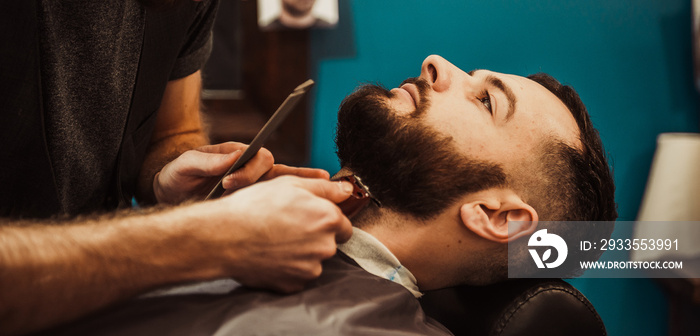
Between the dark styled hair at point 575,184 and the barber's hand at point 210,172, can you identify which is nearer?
the barber's hand at point 210,172

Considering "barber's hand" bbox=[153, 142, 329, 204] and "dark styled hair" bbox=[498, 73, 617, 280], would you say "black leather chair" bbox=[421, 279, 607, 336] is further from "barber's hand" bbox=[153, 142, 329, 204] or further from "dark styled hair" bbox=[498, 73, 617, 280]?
"barber's hand" bbox=[153, 142, 329, 204]

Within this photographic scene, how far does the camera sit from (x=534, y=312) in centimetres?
117

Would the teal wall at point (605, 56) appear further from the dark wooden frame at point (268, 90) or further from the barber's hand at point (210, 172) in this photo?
the barber's hand at point (210, 172)

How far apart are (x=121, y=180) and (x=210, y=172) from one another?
0.38 m

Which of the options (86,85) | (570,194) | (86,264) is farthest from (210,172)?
(570,194)

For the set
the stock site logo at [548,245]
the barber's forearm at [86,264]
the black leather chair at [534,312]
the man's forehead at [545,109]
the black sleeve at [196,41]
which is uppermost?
the black sleeve at [196,41]

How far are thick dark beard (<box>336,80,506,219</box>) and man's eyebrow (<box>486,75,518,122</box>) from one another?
0.49 ft

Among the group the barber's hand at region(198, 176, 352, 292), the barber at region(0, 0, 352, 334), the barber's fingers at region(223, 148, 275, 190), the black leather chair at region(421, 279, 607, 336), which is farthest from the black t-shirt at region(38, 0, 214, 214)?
the black leather chair at region(421, 279, 607, 336)

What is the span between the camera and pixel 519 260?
1367 millimetres

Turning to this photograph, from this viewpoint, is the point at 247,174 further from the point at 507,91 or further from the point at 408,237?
the point at 507,91

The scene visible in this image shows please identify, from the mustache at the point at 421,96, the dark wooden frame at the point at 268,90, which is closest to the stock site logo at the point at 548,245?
the mustache at the point at 421,96

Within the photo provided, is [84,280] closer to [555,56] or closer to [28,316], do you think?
[28,316]

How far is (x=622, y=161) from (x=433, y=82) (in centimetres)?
161

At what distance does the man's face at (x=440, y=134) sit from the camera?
126 cm
